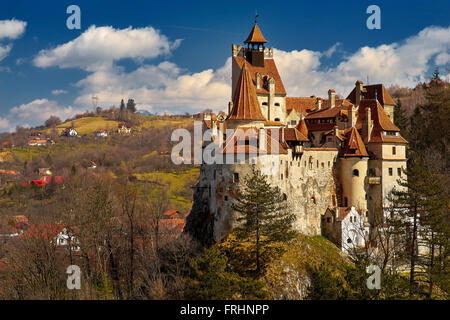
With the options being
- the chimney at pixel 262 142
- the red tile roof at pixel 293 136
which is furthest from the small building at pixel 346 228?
the chimney at pixel 262 142

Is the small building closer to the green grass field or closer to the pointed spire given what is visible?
the pointed spire

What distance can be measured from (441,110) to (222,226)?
4746 cm

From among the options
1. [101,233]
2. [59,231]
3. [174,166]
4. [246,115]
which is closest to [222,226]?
[246,115]

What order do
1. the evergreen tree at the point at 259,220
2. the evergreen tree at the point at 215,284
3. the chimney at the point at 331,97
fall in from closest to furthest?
the evergreen tree at the point at 215,284 < the evergreen tree at the point at 259,220 < the chimney at the point at 331,97

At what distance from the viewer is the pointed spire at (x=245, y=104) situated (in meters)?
57.7

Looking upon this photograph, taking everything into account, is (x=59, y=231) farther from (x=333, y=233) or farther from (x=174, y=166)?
(x=174, y=166)

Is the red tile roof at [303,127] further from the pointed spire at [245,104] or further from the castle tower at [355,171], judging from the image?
the pointed spire at [245,104]

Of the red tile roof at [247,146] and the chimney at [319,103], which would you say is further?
the chimney at [319,103]

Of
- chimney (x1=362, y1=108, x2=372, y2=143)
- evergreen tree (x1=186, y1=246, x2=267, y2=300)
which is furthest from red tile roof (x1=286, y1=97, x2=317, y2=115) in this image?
evergreen tree (x1=186, y1=246, x2=267, y2=300)

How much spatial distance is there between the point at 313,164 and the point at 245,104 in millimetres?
12052

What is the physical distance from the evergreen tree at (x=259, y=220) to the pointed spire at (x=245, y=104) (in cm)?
865

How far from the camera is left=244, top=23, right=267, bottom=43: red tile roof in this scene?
2822 inches

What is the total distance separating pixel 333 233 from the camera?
5947cm
